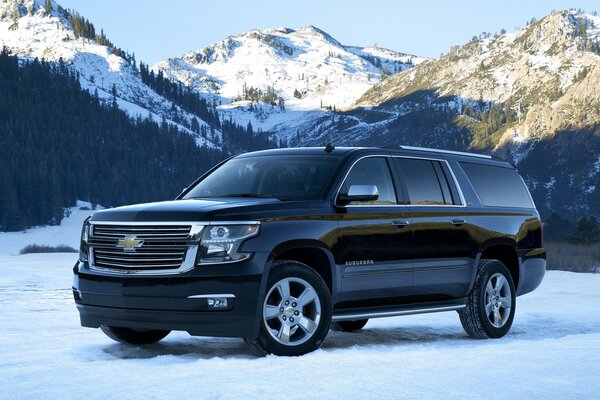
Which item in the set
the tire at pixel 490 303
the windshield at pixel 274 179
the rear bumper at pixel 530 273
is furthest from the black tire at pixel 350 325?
the windshield at pixel 274 179

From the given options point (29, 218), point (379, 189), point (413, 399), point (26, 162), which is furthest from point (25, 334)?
point (26, 162)

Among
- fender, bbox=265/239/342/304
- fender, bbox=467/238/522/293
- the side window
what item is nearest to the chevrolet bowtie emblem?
fender, bbox=265/239/342/304

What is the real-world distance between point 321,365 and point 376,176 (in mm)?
2558

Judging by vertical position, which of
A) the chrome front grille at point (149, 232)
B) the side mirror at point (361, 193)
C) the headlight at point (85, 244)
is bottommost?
the headlight at point (85, 244)

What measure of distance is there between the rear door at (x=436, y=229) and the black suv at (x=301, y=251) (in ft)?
0.06

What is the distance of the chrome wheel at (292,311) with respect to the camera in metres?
7.33

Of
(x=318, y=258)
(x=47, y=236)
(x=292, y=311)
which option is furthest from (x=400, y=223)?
(x=47, y=236)

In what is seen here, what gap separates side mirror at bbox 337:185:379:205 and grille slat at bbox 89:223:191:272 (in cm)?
157

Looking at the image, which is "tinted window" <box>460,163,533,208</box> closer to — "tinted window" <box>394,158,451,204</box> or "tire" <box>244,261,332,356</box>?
"tinted window" <box>394,158,451,204</box>

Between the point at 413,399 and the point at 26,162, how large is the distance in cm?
16114

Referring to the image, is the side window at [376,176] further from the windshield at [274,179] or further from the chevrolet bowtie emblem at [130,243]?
the chevrolet bowtie emblem at [130,243]

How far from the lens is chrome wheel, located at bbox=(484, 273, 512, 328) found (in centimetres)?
980

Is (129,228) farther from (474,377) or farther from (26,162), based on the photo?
Result: (26,162)

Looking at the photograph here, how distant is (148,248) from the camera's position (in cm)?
730
